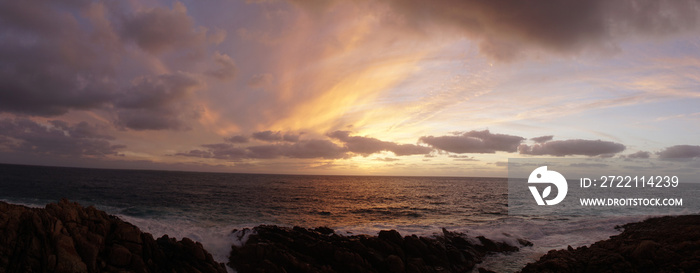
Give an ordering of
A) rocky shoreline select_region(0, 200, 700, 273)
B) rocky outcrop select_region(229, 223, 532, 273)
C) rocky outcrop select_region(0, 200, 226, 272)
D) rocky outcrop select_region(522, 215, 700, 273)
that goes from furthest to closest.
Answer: rocky outcrop select_region(229, 223, 532, 273) → rocky outcrop select_region(522, 215, 700, 273) → rocky shoreline select_region(0, 200, 700, 273) → rocky outcrop select_region(0, 200, 226, 272)

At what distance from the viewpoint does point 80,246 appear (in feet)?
45.1

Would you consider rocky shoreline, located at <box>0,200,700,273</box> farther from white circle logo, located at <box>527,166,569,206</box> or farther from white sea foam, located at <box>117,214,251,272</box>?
white circle logo, located at <box>527,166,569,206</box>

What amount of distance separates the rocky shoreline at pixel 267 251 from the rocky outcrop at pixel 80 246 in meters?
0.03

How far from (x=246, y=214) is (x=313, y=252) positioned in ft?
73.7

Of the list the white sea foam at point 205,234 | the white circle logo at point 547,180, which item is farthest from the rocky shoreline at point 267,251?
the white circle logo at point 547,180

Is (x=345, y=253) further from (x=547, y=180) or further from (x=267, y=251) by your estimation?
(x=547, y=180)

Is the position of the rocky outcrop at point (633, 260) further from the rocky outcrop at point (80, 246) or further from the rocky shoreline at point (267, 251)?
the rocky outcrop at point (80, 246)

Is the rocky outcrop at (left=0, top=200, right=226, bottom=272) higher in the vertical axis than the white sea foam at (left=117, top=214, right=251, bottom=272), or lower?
higher

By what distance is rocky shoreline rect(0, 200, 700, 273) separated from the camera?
523 inches

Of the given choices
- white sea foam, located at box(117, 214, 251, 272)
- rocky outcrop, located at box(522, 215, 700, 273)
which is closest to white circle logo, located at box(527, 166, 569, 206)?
rocky outcrop, located at box(522, 215, 700, 273)

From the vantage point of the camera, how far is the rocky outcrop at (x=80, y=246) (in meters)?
12.8

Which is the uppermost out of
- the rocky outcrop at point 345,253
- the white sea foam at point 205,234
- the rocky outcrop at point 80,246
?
the rocky outcrop at point 80,246

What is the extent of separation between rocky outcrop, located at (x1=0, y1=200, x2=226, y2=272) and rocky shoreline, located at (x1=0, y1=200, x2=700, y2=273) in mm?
33

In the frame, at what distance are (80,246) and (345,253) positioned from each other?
1245 centimetres
